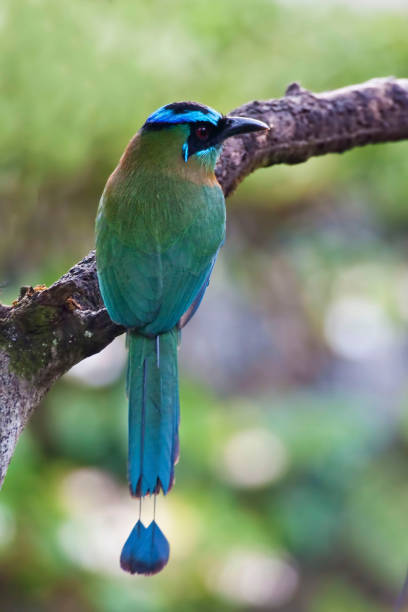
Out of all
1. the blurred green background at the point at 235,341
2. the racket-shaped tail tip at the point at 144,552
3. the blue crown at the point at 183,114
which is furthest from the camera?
the blurred green background at the point at 235,341

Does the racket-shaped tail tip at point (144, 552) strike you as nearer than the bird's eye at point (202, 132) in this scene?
Yes

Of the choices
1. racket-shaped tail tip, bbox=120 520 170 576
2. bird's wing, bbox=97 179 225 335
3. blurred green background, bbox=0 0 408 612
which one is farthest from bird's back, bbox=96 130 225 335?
blurred green background, bbox=0 0 408 612

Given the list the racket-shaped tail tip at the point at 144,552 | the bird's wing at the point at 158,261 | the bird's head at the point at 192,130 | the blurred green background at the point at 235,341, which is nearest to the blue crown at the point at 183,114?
the bird's head at the point at 192,130

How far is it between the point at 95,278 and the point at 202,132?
0.32m

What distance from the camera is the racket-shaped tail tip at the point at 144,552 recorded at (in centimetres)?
121

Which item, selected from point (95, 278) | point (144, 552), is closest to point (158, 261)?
point (95, 278)

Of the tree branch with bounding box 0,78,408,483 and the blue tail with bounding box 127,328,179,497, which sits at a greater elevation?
the tree branch with bounding box 0,78,408,483

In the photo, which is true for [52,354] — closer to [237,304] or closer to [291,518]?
[291,518]

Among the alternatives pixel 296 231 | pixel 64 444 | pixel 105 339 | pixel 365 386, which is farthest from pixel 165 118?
pixel 365 386

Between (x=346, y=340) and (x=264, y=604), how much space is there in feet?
4.33

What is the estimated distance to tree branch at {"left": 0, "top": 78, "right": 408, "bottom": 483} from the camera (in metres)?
1.22

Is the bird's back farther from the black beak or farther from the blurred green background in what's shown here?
the blurred green background

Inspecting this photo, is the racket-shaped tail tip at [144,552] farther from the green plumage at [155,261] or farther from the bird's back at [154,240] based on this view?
the bird's back at [154,240]

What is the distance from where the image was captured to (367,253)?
4258mm
